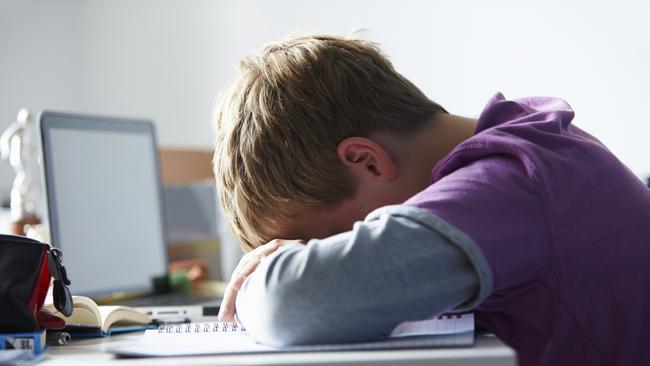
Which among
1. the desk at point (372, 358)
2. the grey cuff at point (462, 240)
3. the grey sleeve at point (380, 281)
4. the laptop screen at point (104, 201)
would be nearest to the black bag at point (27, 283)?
the desk at point (372, 358)

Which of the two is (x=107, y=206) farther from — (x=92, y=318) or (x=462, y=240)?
(x=462, y=240)

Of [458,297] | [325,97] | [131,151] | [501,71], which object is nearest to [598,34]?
[501,71]

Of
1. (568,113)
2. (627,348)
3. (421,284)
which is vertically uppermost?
(568,113)

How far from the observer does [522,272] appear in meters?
0.73

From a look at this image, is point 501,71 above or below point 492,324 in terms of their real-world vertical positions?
above

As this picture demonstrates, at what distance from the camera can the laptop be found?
1.46 m

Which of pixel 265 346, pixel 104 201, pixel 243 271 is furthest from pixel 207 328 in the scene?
pixel 104 201

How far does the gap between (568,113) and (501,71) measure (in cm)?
133

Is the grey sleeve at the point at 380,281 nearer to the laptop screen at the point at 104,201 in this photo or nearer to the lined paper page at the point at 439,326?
the lined paper page at the point at 439,326

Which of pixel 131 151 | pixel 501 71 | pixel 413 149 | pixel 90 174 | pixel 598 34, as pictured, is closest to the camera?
pixel 413 149

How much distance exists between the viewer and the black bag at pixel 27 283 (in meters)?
0.83

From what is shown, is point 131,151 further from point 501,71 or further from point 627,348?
point 627,348

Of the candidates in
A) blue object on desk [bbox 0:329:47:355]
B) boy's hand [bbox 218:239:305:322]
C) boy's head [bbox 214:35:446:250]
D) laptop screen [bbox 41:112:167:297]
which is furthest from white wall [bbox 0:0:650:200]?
blue object on desk [bbox 0:329:47:355]

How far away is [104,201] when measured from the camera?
5.28 feet
